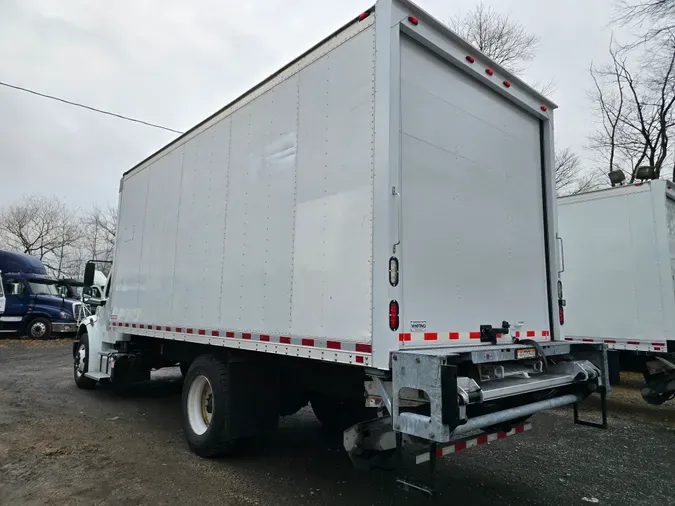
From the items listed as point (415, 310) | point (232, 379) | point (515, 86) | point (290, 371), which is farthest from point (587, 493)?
point (515, 86)

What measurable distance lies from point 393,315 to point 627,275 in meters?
6.90

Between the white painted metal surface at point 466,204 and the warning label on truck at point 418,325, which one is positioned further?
the white painted metal surface at point 466,204

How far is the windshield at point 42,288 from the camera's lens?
19.6 meters

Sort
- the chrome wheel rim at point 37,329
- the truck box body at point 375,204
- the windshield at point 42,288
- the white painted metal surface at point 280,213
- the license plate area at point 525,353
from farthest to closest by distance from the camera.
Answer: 1. the windshield at point 42,288
2. the chrome wheel rim at point 37,329
3. the license plate area at point 525,353
4. the white painted metal surface at point 280,213
5. the truck box body at point 375,204

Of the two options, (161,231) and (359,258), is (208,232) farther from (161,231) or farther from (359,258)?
(359,258)

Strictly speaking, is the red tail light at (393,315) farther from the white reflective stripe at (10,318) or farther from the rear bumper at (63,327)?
the white reflective stripe at (10,318)

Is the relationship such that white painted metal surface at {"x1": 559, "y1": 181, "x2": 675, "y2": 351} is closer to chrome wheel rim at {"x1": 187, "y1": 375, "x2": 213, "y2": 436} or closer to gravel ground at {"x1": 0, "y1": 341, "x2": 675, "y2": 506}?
gravel ground at {"x1": 0, "y1": 341, "x2": 675, "y2": 506}

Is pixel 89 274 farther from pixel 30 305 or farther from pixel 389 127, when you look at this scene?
pixel 30 305

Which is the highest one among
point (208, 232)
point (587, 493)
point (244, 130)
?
point (244, 130)

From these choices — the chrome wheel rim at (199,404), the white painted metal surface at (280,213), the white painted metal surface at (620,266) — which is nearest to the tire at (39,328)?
the white painted metal surface at (280,213)

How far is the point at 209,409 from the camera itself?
5266mm

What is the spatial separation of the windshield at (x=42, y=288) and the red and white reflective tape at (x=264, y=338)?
15.6 meters

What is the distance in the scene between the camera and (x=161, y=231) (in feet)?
21.8

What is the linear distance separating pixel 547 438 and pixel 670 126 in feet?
58.8
